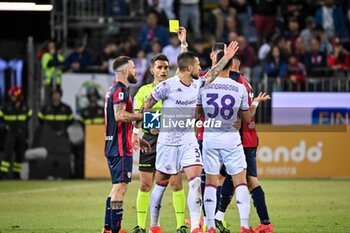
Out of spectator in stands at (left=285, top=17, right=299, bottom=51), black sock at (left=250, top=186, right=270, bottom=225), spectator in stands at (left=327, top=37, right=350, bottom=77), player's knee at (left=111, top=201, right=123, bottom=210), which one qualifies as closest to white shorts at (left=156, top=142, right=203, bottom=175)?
player's knee at (left=111, top=201, right=123, bottom=210)

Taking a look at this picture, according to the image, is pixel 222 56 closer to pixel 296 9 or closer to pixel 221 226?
pixel 221 226

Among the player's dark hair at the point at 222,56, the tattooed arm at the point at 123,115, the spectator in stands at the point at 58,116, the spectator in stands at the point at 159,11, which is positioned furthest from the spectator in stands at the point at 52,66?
the player's dark hair at the point at 222,56

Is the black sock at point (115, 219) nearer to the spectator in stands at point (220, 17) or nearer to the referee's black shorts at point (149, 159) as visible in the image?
the referee's black shorts at point (149, 159)

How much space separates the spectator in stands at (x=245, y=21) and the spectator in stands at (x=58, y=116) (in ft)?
19.8

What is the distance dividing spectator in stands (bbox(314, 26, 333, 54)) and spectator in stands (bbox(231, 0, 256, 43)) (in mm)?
1919

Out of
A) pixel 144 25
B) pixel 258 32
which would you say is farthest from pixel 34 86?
pixel 258 32

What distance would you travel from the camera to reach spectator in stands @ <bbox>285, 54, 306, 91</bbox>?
84.1 ft

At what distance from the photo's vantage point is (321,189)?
2117 centimetres

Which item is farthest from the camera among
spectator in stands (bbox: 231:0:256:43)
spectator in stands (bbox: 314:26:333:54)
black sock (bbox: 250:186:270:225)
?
spectator in stands (bbox: 231:0:256:43)

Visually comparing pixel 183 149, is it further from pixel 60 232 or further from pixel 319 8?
pixel 319 8

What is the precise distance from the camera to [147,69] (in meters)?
26.3

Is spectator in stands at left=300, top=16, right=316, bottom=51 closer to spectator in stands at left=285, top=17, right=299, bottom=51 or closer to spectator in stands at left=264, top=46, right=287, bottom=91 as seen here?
spectator in stands at left=285, top=17, right=299, bottom=51

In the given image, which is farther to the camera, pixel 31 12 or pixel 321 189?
pixel 31 12

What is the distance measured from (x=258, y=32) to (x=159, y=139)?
1606cm
